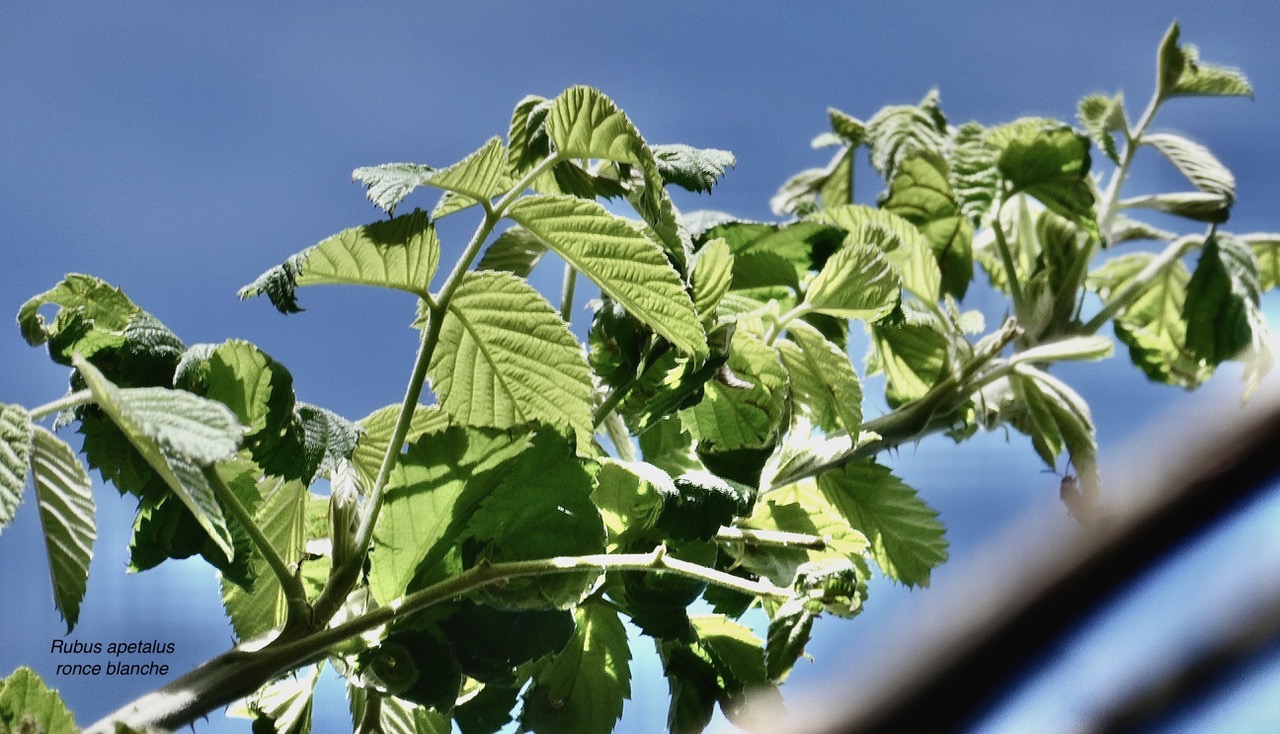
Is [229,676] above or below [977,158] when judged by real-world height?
below

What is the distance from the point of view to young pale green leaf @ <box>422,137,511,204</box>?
41cm

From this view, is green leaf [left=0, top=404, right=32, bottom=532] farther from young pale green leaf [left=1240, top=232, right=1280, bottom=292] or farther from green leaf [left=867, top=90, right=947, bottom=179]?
young pale green leaf [left=1240, top=232, right=1280, bottom=292]

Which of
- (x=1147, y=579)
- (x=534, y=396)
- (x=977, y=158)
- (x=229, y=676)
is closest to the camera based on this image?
(x=229, y=676)

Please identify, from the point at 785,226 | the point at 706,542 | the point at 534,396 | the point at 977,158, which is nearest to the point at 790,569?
the point at 706,542

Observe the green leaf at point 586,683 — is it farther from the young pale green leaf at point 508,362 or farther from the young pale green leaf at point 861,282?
the young pale green leaf at point 861,282

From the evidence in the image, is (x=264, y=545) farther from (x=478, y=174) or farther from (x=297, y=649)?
(x=478, y=174)

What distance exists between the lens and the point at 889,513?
0.61m

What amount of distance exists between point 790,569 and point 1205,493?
1.14 feet

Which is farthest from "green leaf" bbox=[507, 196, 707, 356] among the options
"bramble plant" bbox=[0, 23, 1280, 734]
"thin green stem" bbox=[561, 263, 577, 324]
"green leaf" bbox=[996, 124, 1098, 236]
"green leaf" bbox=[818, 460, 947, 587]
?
"green leaf" bbox=[996, 124, 1098, 236]

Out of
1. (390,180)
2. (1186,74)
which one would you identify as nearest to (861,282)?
(390,180)

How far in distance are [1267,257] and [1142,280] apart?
24 centimetres

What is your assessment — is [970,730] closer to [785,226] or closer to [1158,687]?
[1158,687]

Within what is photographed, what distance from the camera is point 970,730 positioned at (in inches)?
18.5

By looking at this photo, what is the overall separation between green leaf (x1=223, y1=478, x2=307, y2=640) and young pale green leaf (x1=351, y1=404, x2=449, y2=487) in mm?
31
